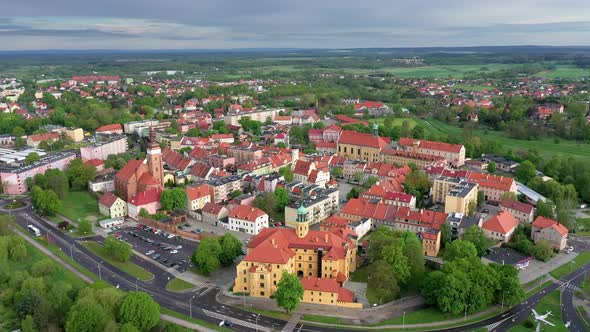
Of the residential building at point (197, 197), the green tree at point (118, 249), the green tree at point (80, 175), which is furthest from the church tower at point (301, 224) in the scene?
the green tree at point (80, 175)

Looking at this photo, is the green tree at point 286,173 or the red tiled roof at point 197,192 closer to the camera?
the red tiled roof at point 197,192

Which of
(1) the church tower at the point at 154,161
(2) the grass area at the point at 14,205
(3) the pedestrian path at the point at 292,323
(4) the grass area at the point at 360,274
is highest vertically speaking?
(1) the church tower at the point at 154,161

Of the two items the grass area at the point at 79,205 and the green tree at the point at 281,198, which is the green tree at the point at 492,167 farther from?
the grass area at the point at 79,205

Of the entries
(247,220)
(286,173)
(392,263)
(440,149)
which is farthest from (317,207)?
(440,149)

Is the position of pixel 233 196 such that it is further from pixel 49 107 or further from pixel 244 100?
pixel 49 107

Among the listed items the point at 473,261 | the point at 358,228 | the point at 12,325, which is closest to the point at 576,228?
the point at 473,261

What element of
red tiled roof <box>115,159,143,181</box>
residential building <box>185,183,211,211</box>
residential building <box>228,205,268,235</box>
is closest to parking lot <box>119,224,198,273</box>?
residential building <box>228,205,268,235</box>

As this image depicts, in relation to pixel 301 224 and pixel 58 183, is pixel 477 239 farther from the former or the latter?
pixel 58 183
